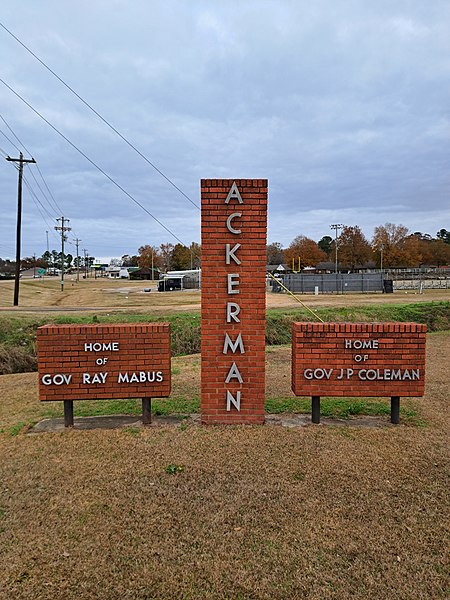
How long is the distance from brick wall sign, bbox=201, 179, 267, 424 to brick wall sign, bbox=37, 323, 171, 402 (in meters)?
0.57

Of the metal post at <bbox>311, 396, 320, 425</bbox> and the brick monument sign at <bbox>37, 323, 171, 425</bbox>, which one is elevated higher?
the brick monument sign at <bbox>37, 323, 171, 425</bbox>

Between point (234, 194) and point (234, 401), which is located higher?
point (234, 194)

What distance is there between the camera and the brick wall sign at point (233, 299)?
4.92m

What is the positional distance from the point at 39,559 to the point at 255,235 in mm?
3623

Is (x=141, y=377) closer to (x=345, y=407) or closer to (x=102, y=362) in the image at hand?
(x=102, y=362)

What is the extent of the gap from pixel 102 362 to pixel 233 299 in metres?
1.69

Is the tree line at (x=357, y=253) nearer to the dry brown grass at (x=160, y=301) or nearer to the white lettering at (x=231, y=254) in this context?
A: the dry brown grass at (x=160, y=301)

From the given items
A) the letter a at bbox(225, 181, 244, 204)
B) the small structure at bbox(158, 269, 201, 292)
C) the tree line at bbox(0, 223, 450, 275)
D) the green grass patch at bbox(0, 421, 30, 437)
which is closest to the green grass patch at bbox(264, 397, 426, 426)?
the letter a at bbox(225, 181, 244, 204)

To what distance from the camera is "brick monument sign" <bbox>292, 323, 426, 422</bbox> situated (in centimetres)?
500

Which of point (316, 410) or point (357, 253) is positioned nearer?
point (316, 410)

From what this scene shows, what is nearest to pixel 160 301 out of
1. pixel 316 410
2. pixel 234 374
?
pixel 234 374

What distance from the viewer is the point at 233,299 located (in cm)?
500

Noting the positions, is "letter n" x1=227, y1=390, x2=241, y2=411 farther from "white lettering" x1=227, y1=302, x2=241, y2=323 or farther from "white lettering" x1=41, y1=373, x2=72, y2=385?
"white lettering" x1=41, y1=373, x2=72, y2=385

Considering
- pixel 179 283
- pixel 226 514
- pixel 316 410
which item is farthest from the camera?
pixel 179 283
